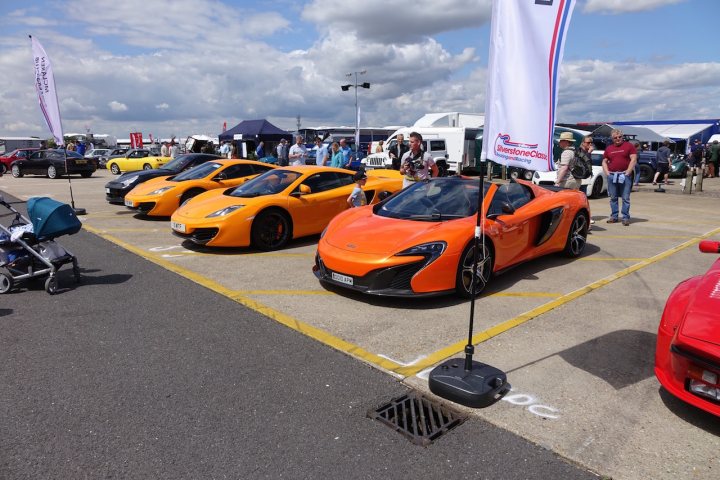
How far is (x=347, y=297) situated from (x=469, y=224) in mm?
1484

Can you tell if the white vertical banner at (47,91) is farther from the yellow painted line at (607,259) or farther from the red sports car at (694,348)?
the red sports car at (694,348)

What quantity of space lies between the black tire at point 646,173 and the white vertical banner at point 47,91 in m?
21.6

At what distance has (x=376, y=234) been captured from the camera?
16.6ft

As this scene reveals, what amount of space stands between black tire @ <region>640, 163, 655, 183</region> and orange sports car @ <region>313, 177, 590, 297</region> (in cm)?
1739

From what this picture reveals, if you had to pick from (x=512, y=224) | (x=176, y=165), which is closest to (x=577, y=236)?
(x=512, y=224)

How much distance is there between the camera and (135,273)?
6102 millimetres

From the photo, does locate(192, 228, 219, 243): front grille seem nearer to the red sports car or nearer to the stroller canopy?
the stroller canopy

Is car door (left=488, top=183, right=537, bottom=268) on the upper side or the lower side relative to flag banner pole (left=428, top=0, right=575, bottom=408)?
lower

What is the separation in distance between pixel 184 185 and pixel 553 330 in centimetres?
818

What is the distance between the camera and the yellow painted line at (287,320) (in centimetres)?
368

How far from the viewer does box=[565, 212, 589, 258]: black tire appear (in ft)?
21.9

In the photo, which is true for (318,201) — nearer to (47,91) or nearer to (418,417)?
(418,417)

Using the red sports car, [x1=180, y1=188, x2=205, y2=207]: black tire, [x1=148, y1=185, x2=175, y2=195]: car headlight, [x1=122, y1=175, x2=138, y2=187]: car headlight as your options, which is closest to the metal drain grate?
the red sports car

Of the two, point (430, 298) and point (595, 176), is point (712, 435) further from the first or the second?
point (595, 176)
